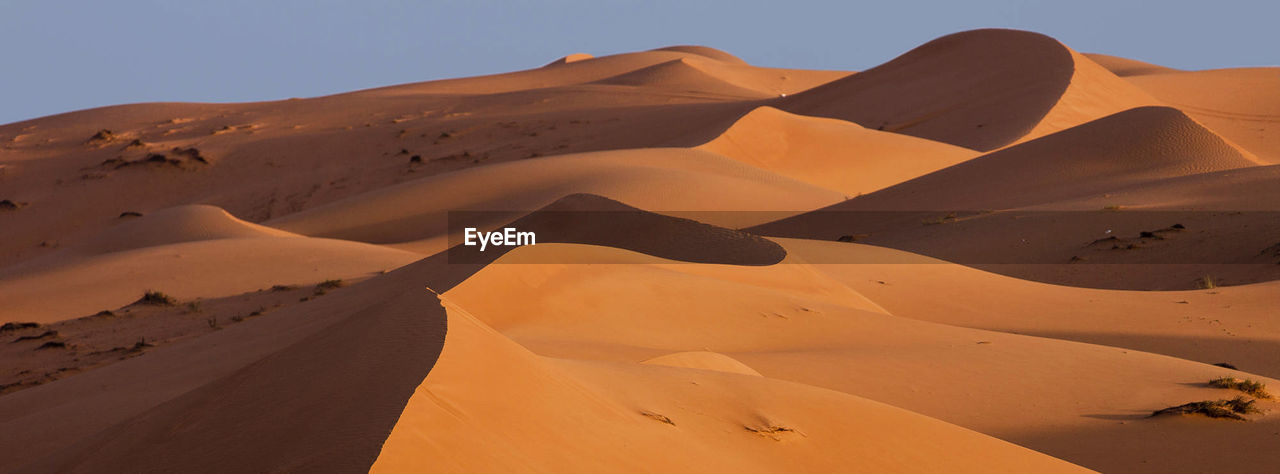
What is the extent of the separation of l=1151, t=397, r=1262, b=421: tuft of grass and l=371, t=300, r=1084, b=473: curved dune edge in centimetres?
160

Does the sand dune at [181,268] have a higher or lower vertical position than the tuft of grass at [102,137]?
lower

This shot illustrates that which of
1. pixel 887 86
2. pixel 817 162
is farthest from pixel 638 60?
pixel 817 162

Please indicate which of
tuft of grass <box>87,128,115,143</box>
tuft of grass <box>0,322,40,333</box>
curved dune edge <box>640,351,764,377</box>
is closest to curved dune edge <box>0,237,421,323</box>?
tuft of grass <box>0,322,40,333</box>

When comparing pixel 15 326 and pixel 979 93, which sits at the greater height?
pixel 979 93

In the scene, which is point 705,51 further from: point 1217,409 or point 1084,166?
point 1217,409

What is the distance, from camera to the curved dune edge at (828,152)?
966 inches

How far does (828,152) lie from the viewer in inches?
1016

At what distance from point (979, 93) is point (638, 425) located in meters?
31.2

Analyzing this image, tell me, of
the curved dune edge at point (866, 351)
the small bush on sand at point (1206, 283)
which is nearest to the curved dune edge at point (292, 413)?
the curved dune edge at point (866, 351)

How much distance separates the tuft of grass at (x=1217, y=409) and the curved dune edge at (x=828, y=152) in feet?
57.1

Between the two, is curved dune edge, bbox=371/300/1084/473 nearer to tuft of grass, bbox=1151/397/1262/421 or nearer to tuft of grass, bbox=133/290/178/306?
tuft of grass, bbox=1151/397/1262/421

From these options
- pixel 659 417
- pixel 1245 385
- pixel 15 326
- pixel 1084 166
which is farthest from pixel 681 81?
pixel 659 417

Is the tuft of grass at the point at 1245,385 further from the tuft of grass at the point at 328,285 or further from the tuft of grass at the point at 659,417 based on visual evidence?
the tuft of grass at the point at 328,285

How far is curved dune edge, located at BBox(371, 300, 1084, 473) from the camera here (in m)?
2.93
